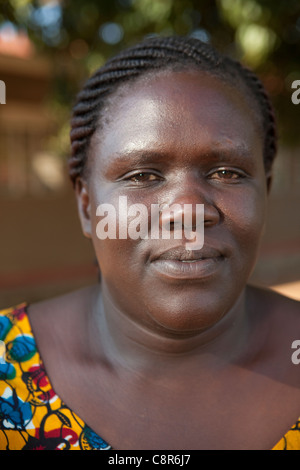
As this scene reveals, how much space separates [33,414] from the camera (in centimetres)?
161

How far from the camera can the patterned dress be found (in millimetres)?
1562

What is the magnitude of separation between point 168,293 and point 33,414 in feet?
2.07

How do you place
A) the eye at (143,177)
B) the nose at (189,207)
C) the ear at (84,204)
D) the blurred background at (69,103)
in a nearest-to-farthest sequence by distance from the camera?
the nose at (189,207) < the eye at (143,177) < the ear at (84,204) < the blurred background at (69,103)

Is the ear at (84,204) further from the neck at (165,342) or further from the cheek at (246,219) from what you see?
the cheek at (246,219)

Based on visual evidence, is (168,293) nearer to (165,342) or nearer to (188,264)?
(188,264)

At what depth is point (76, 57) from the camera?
5.25m

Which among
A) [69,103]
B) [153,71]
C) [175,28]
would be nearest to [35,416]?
[153,71]

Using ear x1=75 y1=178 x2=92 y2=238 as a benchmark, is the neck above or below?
below

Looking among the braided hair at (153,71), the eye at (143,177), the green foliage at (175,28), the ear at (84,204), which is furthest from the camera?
the green foliage at (175,28)

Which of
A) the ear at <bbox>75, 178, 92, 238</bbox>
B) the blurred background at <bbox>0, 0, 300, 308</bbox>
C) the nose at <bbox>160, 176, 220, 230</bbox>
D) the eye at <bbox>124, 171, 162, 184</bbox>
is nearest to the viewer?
the nose at <bbox>160, 176, 220, 230</bbox>

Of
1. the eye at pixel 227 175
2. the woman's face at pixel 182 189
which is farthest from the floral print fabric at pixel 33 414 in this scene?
the eye at pixel 227 175

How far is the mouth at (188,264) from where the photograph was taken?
4.76ft

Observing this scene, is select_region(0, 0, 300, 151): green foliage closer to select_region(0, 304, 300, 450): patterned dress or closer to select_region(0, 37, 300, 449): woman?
select_region(0, 37, 300, 449): woman

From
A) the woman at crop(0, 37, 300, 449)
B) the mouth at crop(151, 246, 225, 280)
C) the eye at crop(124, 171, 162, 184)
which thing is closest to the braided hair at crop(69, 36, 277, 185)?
the woman at crop(0, 37, 300, 449)
